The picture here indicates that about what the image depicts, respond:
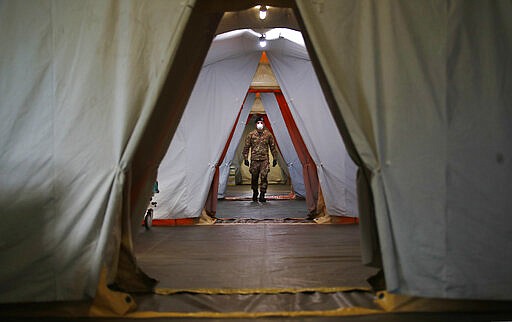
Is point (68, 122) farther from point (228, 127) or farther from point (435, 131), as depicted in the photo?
point (228, 127)

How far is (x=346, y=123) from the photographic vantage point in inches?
82.1

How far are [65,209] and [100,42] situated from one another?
0.96m

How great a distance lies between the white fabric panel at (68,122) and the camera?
2006 mm

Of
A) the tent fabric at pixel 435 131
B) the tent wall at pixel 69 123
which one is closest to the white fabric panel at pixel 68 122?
the tent wall at pixel 69 123

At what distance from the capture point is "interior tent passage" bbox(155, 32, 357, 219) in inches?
193

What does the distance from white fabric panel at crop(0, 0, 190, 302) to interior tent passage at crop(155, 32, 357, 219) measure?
9.25 feet

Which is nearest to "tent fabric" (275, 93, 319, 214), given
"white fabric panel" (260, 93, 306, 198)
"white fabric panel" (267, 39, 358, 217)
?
"white fabric panel" (267, 39, 358, 217)

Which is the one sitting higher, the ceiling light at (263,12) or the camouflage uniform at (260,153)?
the ceiling light at (263,12)

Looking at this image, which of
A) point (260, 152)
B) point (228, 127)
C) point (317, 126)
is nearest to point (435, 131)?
point (317, 126)

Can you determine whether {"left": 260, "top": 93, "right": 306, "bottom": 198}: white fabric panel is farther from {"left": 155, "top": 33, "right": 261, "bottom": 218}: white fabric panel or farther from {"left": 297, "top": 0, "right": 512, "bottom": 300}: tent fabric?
{"left": 297, "top": 0, "right": 512, "bottom": 300}: tent fabric

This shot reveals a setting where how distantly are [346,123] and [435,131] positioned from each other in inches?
19.4

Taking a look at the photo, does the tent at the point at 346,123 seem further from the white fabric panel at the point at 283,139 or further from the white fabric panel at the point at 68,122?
the white fabric panel at the point at 283,139

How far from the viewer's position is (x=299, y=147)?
19.7 ft

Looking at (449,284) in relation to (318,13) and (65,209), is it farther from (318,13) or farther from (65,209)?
(65,209)
